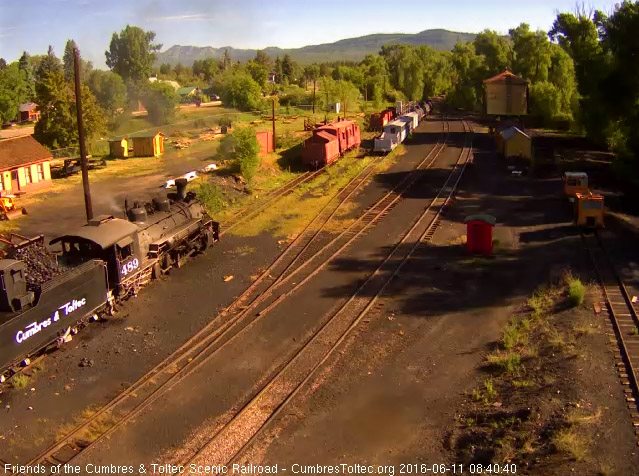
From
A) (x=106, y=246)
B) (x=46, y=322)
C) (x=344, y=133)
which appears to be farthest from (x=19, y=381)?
(x=344, y=133)

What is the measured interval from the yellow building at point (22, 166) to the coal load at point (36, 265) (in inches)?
787

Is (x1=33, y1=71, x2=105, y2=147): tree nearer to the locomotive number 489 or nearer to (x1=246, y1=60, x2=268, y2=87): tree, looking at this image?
the locomotive number 489

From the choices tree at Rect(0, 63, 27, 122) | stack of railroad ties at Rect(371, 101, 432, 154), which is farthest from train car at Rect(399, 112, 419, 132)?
tree at Rect(0, 63, 27, 122)

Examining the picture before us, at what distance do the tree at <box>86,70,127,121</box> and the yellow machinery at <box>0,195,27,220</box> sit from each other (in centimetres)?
4208

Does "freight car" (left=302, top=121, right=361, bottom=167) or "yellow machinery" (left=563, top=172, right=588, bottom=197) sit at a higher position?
"freight car" (left=302, top=121, right=361, bottom=167)

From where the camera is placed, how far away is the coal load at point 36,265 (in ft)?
42.4

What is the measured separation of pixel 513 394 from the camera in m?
11.8

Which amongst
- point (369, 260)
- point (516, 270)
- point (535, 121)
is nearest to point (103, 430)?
point (369, 260)

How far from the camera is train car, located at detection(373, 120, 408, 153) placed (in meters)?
44.1

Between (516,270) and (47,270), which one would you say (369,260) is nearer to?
(516,270)

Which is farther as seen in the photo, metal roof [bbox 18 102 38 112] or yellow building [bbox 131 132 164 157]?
metal roof [bbox 18 102 38 112]

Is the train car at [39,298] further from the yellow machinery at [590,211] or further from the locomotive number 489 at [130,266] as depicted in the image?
the yellow machinery at [590,211]
